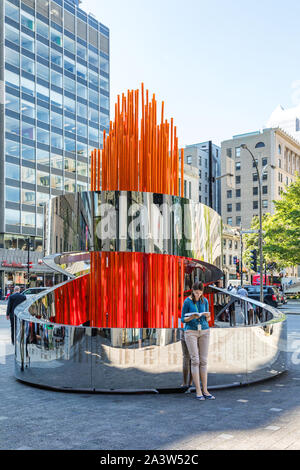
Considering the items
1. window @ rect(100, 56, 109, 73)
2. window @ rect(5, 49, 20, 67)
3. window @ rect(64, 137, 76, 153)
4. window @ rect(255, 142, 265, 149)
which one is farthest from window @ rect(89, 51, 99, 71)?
window @ rect(255, 142, 265, 149)

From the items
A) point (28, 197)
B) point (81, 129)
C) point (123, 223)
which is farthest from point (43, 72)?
point (123, 223)

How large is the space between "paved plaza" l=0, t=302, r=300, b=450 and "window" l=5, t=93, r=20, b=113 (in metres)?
48.7

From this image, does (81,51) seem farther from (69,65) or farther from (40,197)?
(40,197)

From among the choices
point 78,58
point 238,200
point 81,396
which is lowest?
point 81,396

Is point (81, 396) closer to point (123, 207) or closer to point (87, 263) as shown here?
A: point (123, 207)

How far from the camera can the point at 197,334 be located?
711cm

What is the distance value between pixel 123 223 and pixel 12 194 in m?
46.0

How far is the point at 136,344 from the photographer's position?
23.6 feet

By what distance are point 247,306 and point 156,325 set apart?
180 inches

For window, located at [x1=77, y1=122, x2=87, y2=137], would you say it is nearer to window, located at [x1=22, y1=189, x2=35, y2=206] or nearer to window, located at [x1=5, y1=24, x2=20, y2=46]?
window, located at [x1=22, y1=189, x2=35, y2=206]

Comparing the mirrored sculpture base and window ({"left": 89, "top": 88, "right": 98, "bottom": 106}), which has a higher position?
window ({"left": 89, "top": 88, "right": 98, "bottom": 106})

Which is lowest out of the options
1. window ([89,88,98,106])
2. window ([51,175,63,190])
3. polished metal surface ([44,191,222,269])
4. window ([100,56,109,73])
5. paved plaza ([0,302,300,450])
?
paved plaza ([0,302,300,450])

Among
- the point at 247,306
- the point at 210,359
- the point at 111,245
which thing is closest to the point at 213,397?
the point at 210,359

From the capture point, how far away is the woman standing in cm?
702
